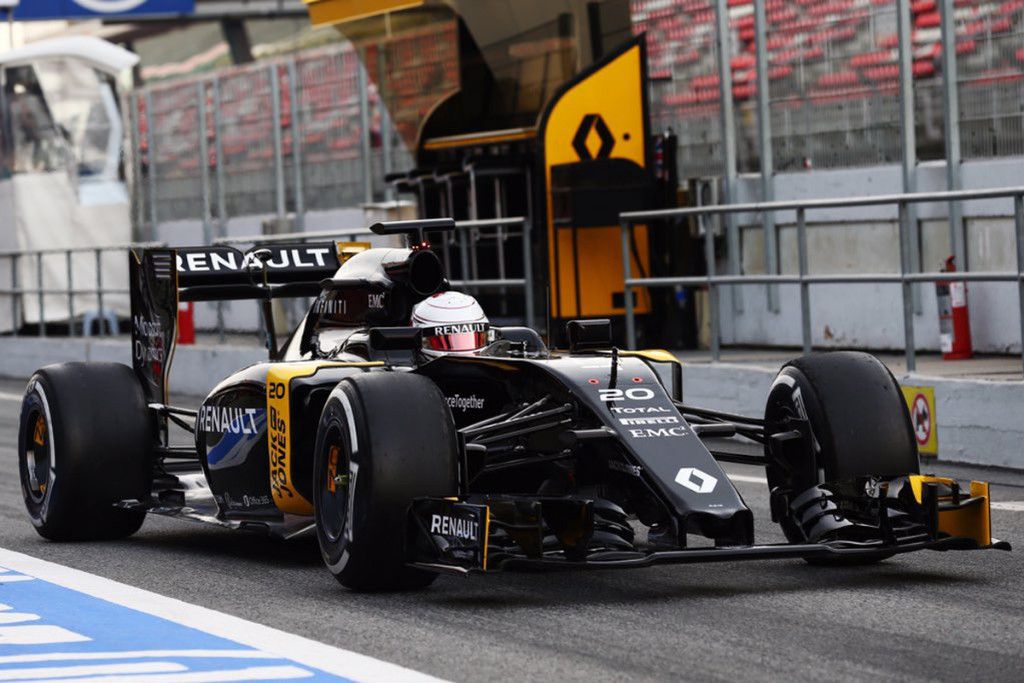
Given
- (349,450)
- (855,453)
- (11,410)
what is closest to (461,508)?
(349,450)

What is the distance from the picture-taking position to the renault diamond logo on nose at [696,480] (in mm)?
7715

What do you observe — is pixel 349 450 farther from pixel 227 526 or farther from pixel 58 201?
pixel 58 201

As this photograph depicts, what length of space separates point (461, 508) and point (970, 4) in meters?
10.6

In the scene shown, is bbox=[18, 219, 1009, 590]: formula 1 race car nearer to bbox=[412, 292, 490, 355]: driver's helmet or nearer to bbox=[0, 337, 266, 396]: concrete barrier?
bbox=[412, 292, 490, 355]: driver's helmet

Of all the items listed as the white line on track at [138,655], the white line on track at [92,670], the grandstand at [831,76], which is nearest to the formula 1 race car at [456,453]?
the white line on track at [138,655]

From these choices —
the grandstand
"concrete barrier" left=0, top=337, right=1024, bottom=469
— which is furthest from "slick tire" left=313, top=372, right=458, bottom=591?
the grandstand

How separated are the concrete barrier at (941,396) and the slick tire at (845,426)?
3.81 m

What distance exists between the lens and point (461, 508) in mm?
7559

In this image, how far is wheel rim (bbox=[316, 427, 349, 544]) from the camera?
322 inches

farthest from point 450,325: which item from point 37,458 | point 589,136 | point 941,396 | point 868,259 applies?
point 589,136

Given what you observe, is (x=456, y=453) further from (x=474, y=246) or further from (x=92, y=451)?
(x=474, y=246)

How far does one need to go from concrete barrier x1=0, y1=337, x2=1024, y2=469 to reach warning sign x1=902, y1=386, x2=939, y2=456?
4 centimetres

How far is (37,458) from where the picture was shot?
10508 mm

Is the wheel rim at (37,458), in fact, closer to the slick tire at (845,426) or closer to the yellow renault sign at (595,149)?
the slick tire at (845,426)
